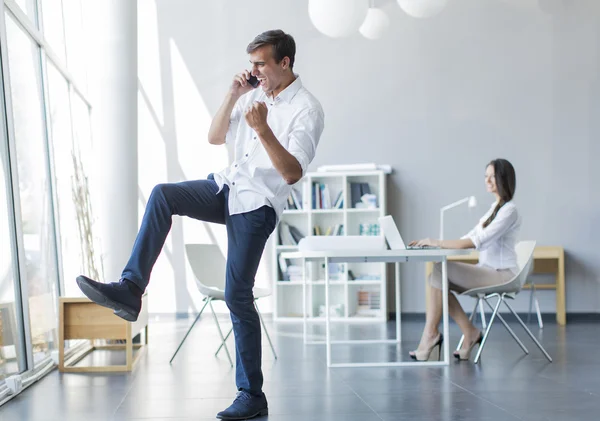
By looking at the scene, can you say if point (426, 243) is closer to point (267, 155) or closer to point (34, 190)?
point (267, 155)

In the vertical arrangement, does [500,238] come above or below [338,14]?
below

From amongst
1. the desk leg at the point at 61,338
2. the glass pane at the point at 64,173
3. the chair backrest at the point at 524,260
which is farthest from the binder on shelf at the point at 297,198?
the desk leg at the point at 61,338

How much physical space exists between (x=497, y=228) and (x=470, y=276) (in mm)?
381

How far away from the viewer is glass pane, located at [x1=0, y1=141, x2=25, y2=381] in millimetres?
3902

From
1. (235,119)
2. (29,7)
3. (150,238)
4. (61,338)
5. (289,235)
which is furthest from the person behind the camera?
(289,235)

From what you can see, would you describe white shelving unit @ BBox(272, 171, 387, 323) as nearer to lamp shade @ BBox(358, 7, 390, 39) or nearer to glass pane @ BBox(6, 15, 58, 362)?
lamp shade @ BBox(358, 7, 390, 39)

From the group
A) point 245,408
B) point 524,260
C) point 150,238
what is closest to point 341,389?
point 245,408

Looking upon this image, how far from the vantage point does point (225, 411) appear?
3.11 meters

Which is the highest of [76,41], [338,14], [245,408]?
[76,41]

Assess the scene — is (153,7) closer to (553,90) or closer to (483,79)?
(483,79)

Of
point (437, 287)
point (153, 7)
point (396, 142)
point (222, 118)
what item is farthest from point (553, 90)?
point (222, 118)

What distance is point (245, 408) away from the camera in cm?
313

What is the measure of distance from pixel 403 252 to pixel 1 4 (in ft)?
9.08

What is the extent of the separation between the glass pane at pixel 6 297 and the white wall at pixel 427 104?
4466 mm
